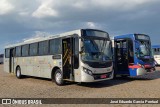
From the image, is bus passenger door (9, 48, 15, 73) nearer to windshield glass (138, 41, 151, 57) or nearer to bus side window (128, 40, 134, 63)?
bus side window (128, 40, 134, 63)

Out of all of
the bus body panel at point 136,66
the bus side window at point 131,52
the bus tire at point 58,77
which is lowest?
the bus tire at point 58,77

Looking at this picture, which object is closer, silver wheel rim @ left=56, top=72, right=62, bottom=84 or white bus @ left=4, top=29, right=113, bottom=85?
white bus @ left=4, top=29, right=113, bottom=85

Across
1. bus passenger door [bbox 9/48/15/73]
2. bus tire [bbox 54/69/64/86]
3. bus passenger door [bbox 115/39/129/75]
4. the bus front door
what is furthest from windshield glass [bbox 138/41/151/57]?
bus passenger door [bbox 9/48/15/73]

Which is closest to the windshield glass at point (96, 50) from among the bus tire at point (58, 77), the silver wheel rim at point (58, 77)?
the bus tire at point (58, 77)

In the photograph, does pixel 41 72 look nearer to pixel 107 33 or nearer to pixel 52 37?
pixel 52 37

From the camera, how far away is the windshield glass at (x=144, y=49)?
1589 centimetres

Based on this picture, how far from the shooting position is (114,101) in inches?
367

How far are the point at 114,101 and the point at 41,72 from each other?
323 inches

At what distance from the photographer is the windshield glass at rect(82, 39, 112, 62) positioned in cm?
1268

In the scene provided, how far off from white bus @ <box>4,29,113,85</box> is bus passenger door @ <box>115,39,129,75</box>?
2.76 m

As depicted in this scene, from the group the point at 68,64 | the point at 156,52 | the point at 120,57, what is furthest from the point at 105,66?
the point at 156,52

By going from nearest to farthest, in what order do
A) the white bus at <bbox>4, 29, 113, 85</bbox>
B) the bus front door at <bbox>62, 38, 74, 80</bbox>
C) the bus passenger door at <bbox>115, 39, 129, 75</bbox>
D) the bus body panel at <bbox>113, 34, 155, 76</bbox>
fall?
the white bus at <bbox>4, 29, 113, 85</bbox> < the bus front door at <bbox>62, 38, 74, 80</bbox> < the bus body panel at <bbox>113, 34, 155, 76</bbox> < the bus passenger door at <bbox>115, 39, 129, 75</bbox>

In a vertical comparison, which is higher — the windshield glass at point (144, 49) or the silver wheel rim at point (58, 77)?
the windshield glass at point (144, 49)

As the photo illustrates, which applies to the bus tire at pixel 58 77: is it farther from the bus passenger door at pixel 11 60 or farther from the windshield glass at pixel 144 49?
the bus passenger door at pixel 11 60
